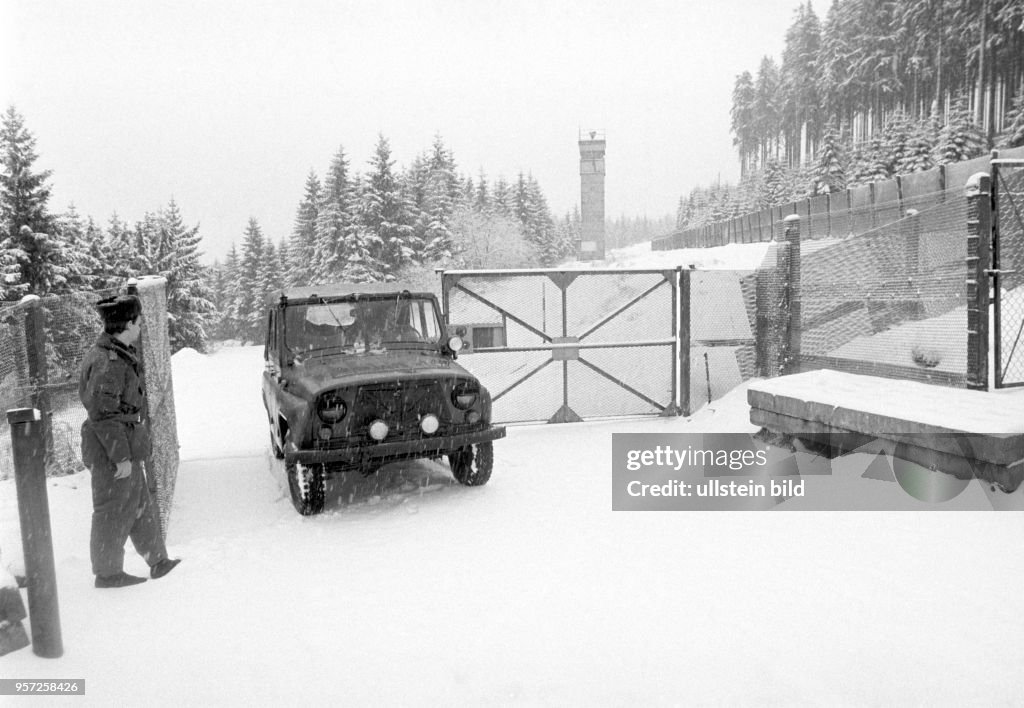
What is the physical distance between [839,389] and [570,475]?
2.78 m

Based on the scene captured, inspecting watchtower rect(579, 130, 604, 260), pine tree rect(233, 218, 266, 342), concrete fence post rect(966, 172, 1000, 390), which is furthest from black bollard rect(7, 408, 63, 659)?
watchtower rect(579, 130, 604, 260)

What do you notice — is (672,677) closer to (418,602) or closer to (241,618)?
(418,602)

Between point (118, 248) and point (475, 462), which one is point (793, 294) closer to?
point (475, 462)

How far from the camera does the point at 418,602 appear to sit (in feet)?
14.2

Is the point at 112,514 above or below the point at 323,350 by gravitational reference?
below

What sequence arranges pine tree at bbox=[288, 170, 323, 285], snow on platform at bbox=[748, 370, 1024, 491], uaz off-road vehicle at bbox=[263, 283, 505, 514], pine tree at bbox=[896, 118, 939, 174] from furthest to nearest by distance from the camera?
pine tree at bbox=[288, 170, 323, 285] < pine tree at bbox=[896, 118, 939, 174] < uaz off-road vehicle at bbox=[263, 283, 505, 514] < snow on platform at bbox=[748, 370, 1024, 491]

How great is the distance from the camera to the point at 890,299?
9.09 metres

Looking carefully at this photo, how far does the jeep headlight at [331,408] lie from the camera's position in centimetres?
580

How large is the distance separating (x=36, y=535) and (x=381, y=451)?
266 cm

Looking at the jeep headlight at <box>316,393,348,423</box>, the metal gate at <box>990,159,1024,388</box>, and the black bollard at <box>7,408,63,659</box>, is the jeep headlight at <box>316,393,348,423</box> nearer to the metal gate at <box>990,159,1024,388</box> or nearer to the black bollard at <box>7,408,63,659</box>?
the black bollard at <box>7,408,63,659</box>

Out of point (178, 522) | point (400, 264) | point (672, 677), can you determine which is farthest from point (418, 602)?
point (400, 264)

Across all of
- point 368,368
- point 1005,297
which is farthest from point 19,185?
point 1005,297

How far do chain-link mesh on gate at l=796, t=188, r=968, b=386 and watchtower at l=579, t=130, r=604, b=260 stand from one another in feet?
229

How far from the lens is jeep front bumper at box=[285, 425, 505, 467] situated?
5750 mm
